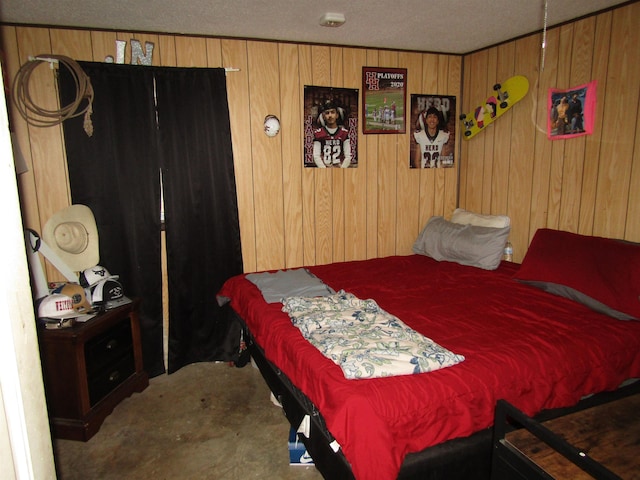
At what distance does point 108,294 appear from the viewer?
2.68 metres

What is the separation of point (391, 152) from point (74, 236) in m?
2.50

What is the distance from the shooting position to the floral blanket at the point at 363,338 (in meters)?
1.65

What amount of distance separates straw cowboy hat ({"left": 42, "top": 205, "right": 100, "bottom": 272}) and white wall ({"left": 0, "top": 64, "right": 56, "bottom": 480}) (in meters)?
2.34

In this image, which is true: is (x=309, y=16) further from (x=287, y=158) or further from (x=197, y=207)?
(x=197, y=207)

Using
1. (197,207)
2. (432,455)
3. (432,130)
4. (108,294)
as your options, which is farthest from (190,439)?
(432,130)

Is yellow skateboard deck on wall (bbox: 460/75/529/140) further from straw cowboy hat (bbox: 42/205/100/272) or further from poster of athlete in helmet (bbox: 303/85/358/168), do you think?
straw cowboy hat (bbox: 42/205/100/272)

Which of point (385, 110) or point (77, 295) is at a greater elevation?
point (385, 110)

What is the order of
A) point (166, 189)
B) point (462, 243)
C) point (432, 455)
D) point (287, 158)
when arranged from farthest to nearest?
point (287, 158) < point (462, 243) < point (166, 189) < point (432, 455)

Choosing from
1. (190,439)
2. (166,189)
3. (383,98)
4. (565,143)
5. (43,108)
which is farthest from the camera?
(383,98)

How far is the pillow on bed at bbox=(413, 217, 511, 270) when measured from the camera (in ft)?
10.1

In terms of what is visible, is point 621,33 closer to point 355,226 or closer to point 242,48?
point 355,226

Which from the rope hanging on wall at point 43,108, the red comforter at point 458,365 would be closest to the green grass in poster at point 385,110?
the red comforter at point 458,365

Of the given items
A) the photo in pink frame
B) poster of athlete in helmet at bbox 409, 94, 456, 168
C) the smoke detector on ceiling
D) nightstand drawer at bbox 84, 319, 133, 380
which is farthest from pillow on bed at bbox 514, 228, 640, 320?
nightstand drawer at bbox 84, 319, 133, 380

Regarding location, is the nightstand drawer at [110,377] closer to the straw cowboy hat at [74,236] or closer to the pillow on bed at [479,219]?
the straw cowboy hat at [74,236]
